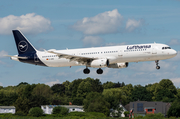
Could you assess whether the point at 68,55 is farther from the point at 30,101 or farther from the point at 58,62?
the point at 30,101

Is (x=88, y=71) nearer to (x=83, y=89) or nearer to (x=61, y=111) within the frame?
(x=61, y=111)

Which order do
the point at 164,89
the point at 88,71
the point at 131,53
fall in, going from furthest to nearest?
the point at 164,89
the point at 88,71
the point at 131,53

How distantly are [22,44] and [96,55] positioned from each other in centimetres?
1992

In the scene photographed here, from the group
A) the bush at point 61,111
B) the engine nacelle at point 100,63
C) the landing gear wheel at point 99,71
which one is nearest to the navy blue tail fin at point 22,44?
the landing gear wheel at point 99,71

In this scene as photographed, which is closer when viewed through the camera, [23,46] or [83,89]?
[23,46]

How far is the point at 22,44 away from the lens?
258 feet

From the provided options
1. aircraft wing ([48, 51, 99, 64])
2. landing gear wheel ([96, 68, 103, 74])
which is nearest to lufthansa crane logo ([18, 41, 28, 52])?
aircraft wing ([48, 51, 99, 64])

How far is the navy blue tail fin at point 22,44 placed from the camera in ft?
255

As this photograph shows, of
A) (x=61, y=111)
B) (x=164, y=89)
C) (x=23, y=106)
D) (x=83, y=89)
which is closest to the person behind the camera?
(x=61, y=111)

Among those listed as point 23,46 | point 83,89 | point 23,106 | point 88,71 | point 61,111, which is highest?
point 23,46

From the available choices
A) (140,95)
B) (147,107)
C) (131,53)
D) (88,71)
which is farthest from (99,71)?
(140,95)

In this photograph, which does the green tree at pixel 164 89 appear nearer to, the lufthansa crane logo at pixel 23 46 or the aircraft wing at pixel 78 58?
the lufthansa crane logo at pixel 23 46

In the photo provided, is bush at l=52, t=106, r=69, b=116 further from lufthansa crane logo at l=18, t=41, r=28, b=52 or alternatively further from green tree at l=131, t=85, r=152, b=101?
green tree at l=131, t=85, r=152, b=101

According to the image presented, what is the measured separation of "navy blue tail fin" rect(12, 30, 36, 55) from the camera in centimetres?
7769
